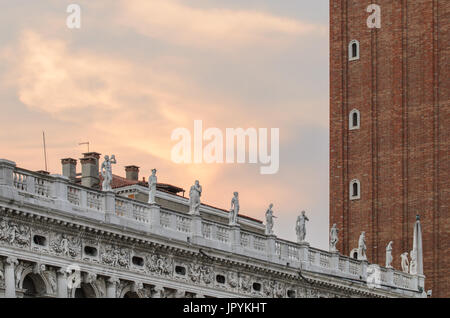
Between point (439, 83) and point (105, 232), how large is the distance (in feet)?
133

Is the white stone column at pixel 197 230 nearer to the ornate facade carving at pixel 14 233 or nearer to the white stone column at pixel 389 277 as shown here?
the ornate facade carving at pixel 14 233

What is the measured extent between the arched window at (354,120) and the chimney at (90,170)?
25509 mm

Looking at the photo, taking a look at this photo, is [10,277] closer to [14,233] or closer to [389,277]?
[14,233]

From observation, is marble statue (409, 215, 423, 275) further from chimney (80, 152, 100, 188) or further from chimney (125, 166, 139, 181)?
chimney (80, 152, 100, 188)

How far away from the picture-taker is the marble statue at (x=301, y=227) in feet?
214

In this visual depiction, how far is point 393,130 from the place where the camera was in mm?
87938

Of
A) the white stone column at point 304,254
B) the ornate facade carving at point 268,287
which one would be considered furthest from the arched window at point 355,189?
the ornate facade carving at point 268,287

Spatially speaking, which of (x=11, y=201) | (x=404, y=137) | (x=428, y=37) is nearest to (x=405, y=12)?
(x=428, y=37)

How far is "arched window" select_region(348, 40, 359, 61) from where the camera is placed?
9025cm

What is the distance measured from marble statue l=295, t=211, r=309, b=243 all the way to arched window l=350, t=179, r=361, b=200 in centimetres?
2313
